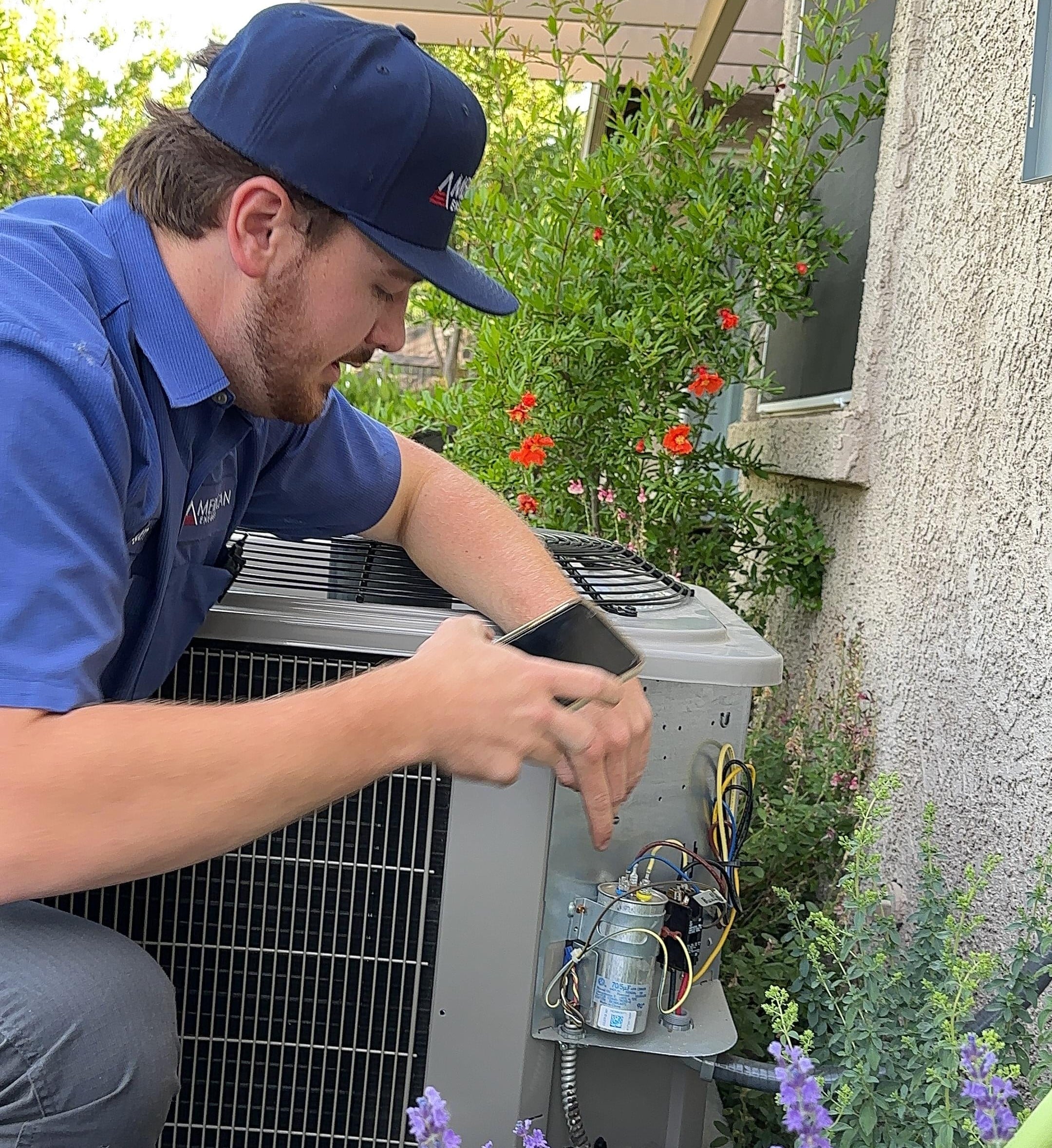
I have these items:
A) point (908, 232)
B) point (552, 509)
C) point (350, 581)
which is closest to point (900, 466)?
point (908, 232)

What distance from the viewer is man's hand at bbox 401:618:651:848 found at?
1226mm

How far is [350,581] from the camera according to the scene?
174cm

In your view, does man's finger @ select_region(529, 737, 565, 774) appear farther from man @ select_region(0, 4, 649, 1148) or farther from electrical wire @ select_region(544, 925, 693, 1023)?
electrical wire @ select_region(544, 925, 693, 1023)

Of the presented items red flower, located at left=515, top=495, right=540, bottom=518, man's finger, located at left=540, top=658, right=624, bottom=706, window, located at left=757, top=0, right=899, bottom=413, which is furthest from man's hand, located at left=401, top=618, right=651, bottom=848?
red flower, located at left=515, top=495, right=540, bottom=518

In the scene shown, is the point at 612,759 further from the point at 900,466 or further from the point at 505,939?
the point at 900,466

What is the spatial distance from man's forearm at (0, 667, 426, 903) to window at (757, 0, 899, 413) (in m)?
2.13

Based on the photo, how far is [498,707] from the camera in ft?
4.06

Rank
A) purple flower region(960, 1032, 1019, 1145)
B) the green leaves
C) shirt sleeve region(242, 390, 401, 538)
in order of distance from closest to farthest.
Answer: purple flower region(960, 1032, 1019, 1145) < shirt sleeve region(242, 390, 401, 538) < the green leaves

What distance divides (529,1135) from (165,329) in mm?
1068

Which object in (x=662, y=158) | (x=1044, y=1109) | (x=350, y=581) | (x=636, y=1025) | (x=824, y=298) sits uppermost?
(x=662, y=158)

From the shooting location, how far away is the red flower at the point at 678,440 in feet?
10.2

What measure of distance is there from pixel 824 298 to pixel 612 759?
2338 millimetres

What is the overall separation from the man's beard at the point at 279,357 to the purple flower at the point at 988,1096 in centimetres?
106

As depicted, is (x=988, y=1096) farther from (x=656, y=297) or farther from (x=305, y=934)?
(x=656, y=297)
